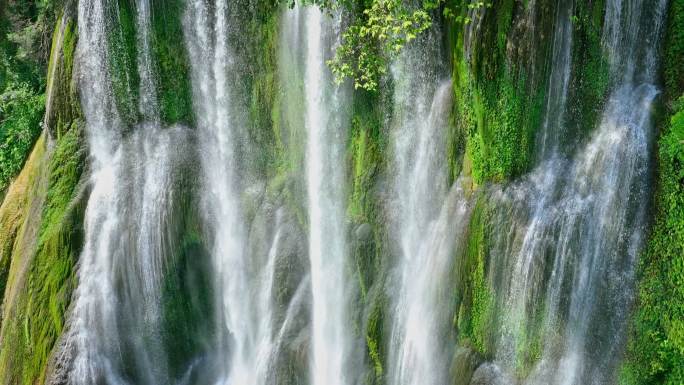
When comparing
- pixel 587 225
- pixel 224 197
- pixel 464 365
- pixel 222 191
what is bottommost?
pixel 464 365

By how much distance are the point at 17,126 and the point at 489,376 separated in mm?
14409

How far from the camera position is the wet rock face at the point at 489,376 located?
36.5 ft

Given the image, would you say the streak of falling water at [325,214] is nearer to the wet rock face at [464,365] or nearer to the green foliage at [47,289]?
the wet rock face at [464,365]

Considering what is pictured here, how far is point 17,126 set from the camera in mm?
18141

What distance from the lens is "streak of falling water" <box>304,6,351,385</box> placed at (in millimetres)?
14203

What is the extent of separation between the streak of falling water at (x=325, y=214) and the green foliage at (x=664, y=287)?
6300mm

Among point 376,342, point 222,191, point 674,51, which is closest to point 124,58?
point 222,191

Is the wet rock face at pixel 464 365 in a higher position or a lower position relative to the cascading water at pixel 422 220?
lower

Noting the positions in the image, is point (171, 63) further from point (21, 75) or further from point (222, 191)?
point (21, 75)

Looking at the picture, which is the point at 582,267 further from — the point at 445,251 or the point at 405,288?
the point at 405,288

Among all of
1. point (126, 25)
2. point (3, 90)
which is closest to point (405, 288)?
point (126, 25)

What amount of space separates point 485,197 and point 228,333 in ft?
24.9

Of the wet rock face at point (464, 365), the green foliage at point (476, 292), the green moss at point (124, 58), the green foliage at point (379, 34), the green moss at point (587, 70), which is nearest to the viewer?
the green moss at point (587, 70)

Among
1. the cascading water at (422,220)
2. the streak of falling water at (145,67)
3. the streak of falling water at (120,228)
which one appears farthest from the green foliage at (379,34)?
the streak of falling water at (120,228)
